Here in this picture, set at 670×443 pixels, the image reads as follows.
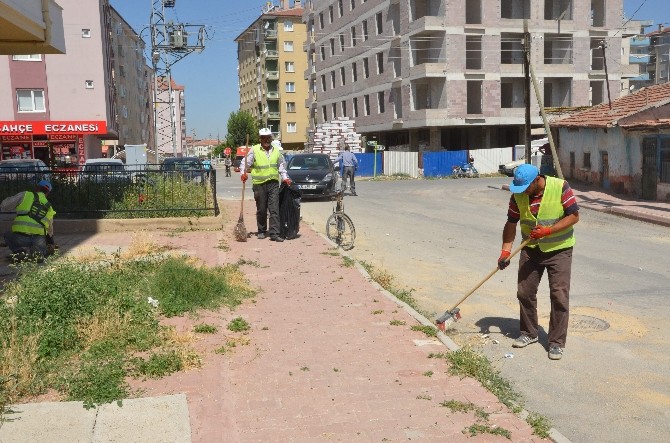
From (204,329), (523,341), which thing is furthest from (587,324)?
(204,329)

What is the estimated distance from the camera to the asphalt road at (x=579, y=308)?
15.3ft

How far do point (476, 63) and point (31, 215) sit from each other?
1517 inches

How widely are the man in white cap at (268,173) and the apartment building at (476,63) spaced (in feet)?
101

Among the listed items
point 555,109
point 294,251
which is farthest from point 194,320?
point 555,109

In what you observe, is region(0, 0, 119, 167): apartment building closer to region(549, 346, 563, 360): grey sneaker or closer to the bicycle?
the bicycle

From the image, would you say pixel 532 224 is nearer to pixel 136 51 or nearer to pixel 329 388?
pixel 329 388

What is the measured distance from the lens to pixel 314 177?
69.6 ft

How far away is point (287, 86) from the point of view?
8456 cm

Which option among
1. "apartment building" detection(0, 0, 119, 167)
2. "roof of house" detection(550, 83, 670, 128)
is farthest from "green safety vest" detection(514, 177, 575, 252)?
"apartment building" detection(0, 0, 119, 167)

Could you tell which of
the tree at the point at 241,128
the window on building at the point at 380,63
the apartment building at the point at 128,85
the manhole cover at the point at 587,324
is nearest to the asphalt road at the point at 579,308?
the manhole cover at the point at 587,324

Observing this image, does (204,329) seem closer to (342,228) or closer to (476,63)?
(342,228)

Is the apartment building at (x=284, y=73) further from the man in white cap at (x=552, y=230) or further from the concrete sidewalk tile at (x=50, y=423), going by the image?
the concrete sidewalk tile at (x=50, y=423)

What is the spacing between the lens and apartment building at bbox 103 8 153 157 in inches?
2334

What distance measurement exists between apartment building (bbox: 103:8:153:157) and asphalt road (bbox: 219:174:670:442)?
42807mm
